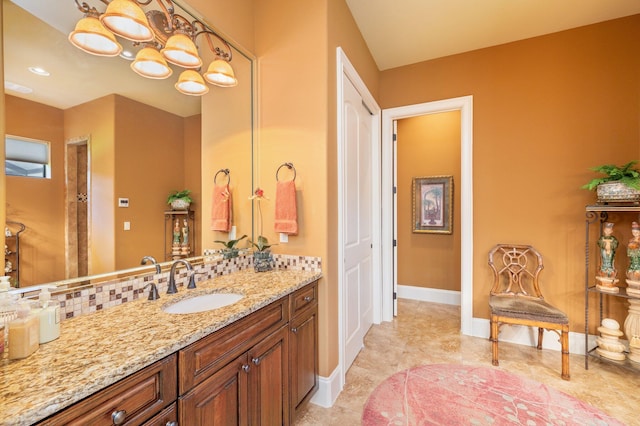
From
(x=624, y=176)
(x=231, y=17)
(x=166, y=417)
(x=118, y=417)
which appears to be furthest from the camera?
(x=624, y=176)

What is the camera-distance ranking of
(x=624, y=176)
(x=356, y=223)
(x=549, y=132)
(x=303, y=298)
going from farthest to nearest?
1. (x=549, y=132)
2. (x=356, y=223)
3. (x=624, y=176)
4. (x=303, y=298)

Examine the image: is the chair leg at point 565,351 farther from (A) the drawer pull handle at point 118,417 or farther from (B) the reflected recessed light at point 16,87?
(B) the reflected recessed light at point 16,87

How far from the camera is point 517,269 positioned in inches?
103

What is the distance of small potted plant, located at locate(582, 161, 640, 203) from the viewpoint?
2011 mm

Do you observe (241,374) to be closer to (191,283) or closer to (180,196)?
(191,283)

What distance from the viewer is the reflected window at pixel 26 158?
38.8 inches

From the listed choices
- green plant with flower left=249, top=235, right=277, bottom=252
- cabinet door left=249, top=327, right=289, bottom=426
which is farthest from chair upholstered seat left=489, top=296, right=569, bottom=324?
green plant with flower left=249, top=235, right=277, bottom=252

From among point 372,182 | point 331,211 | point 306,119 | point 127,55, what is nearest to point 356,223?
point 331,211

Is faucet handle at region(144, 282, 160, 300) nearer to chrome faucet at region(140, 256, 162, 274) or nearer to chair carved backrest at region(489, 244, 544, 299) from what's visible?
chrome faucet at region(140, 256, 162, 274)

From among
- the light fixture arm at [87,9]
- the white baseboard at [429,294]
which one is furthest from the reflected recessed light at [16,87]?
the white baseboard at [429,294]

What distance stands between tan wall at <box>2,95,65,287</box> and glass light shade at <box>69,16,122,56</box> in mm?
333

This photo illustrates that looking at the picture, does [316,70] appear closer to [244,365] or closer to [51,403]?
[244,365]

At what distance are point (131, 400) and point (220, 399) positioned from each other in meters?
0.38

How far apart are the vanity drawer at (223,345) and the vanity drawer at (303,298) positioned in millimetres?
119
